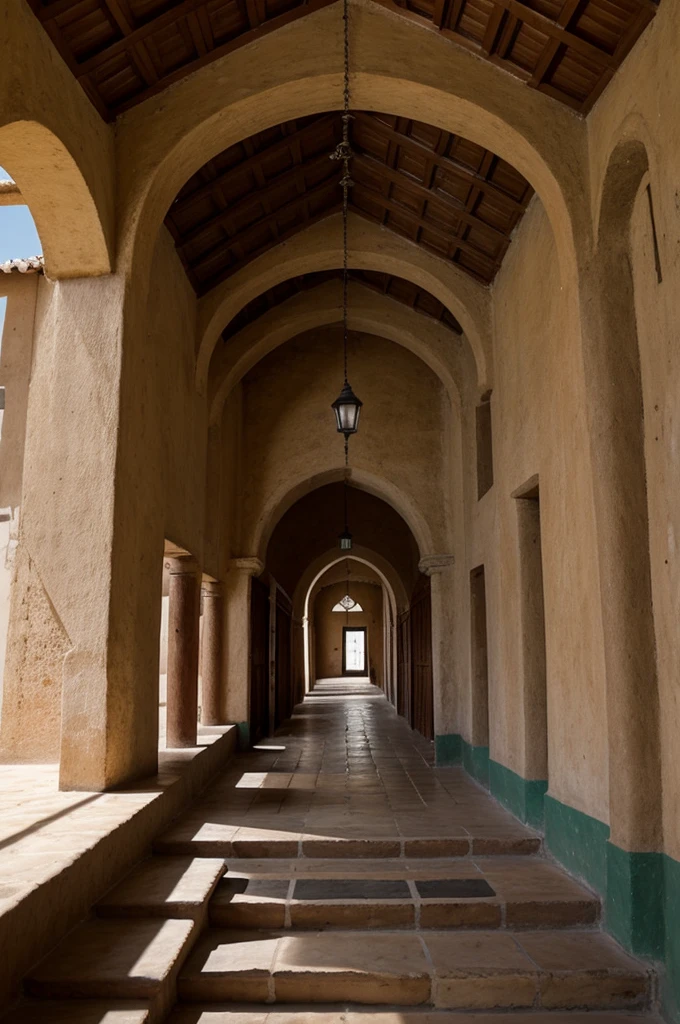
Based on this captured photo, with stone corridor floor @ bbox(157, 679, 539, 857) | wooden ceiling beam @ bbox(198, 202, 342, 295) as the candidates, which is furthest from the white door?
wooden ceiling beam @ bbox(198, 202, 342, 295)

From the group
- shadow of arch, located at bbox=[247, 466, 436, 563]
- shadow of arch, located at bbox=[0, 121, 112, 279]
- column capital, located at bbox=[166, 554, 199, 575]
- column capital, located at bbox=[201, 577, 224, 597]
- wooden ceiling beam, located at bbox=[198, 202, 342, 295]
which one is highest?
wooden ceiling beam, located at bbox=[198, 202, 342, 295]

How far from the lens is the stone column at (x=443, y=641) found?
1015 cm

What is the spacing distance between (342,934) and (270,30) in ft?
20.5

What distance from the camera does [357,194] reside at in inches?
348

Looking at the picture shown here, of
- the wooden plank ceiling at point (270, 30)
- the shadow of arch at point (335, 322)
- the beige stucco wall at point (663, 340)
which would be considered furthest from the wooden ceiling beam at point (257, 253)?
the beige stucco wall at point (663, 340)

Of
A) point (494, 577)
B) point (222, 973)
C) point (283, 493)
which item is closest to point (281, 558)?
point (283, 493)

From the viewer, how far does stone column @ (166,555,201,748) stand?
8797 millimetres

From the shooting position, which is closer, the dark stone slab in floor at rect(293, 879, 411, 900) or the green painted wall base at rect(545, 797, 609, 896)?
the green painted wall base at rect(545, 797, 609, 896)

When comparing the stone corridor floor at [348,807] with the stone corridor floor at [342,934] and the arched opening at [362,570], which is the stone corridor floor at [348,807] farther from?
the arched opening at [362,570]

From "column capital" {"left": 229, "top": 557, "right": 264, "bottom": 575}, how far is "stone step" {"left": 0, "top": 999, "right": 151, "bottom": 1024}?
24.9 feet

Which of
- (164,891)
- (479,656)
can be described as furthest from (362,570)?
(164,891)

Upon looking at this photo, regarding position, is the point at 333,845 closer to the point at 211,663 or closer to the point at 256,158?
the point at 211,663

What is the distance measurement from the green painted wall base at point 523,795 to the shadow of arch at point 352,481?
385 cm

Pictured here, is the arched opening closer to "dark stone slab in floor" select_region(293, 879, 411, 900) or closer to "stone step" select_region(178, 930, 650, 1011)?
"dark stone slab in floor" select_region(293, 879, 411, 900)
